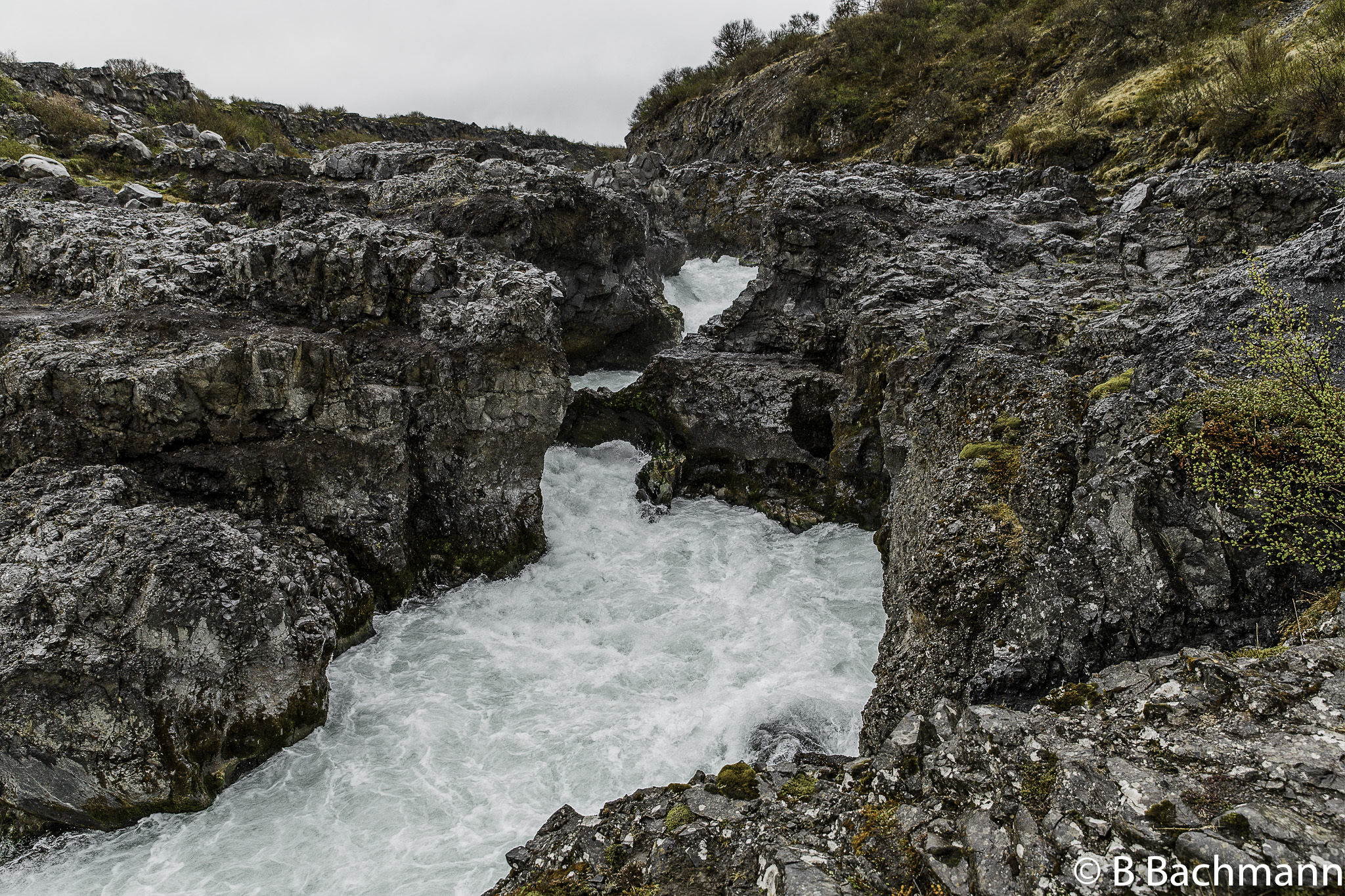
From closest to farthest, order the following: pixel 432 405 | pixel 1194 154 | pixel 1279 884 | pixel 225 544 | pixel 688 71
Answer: pixel 1279 884, pixel 225 544, pixel 432 405, pixel 1194 154, pixel 688 71

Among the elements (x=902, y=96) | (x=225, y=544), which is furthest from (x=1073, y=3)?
(x=225, y=544)

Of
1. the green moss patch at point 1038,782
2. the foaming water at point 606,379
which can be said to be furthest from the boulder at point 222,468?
the green moss patch at point 1038,782

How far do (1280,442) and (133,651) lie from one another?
49.5 ft

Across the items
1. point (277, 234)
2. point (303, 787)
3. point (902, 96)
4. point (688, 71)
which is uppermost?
point (688, 71)

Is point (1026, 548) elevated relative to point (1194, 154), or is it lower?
lower

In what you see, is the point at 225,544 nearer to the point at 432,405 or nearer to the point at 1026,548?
the point at 432,405

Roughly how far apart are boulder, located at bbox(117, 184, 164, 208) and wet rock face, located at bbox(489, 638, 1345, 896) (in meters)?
22.0

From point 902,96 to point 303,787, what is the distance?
46.3 meters

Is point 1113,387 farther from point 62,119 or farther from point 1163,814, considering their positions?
point 62,119

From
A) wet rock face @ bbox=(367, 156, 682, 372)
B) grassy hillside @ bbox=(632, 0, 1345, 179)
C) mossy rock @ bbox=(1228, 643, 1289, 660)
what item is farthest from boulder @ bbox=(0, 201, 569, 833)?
grassy hillside @ bbox=(632, 0, 1345, 179)

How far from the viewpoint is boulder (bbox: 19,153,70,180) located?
69.0 feet

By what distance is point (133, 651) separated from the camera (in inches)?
388

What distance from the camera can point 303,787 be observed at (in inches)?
408

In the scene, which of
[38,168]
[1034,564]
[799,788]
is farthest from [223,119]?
[1034,564]
